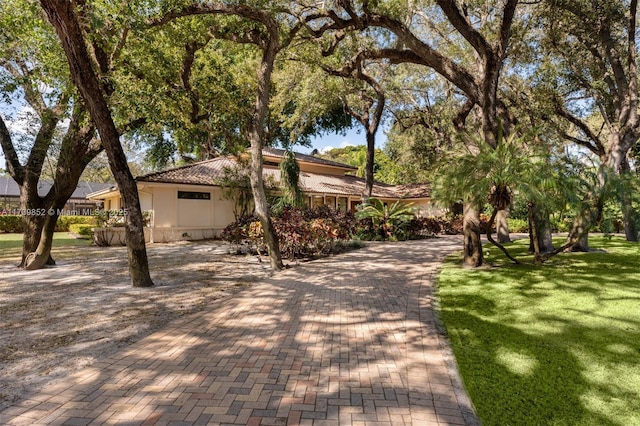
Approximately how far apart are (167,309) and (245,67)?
14992 millimetres

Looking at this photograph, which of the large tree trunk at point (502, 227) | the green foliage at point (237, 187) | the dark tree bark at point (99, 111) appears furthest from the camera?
the green foliage at point (237, 187)

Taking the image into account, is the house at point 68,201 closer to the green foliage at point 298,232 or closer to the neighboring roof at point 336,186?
the neighboring roof at point 336,186

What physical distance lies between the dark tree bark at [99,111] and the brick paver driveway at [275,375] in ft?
9.10

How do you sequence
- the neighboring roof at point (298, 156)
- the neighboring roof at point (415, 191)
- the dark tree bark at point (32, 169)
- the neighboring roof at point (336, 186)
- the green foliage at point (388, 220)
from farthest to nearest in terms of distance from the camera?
the neighboring roof at point (415, 191) → the neighboring roof at point (298, 156) → the neighboring roof at point (336, 186) → the green foliage at point (388, 220) → the dark tree bark at point (32, 169)

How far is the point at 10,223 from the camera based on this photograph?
26250 millimetres

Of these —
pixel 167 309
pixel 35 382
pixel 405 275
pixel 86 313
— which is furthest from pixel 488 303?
pixel 86 313

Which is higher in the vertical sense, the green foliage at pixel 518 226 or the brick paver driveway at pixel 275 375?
the green foliage at pixel 518 226

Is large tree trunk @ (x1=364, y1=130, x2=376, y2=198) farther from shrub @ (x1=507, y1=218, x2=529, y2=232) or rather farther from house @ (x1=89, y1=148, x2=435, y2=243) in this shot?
shrub @ (x1=507, y1=218, x2=529, y2=232)

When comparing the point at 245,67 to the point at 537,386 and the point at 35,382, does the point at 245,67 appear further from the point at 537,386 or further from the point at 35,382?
the point at 537,386

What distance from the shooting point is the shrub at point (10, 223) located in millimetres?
26047

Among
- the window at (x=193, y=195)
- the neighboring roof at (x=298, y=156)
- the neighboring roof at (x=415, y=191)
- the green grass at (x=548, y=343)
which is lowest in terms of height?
the green grass at (x=548, y=343)

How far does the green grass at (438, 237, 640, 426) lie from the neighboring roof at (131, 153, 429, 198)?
583 inches

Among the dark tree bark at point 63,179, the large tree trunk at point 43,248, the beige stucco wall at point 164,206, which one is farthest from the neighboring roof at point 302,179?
the large tree trunk at point 43,248

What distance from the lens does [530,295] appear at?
656 cm
